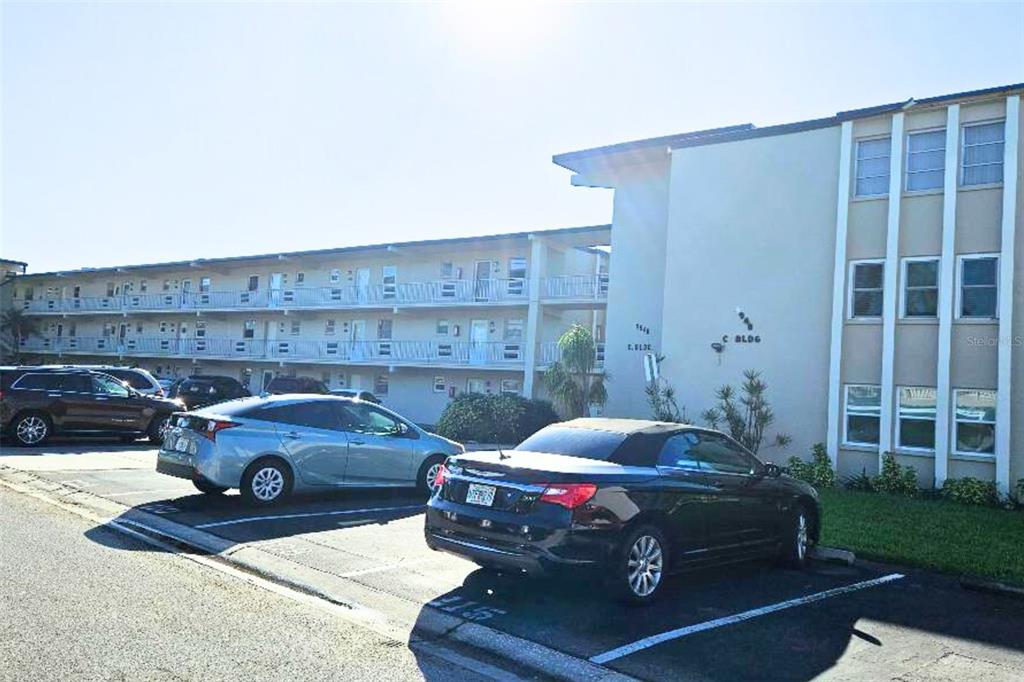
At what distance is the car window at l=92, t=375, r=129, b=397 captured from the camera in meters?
17.5

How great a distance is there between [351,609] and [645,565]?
2317 millimetres

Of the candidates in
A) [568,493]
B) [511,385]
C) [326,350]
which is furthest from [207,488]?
[326,350]

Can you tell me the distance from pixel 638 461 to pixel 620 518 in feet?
2.28

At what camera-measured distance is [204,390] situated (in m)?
30.0

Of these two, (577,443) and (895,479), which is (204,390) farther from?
(577,443)

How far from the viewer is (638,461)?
6.88 metres

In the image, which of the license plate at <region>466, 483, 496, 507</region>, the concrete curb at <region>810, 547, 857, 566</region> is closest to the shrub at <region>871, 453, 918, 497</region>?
the concrete curb at <region>810, 547, 857, 566</region>

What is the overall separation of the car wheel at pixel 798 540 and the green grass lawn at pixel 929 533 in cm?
89

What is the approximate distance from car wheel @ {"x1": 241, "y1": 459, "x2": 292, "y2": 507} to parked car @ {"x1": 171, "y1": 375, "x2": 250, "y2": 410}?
2065 cm

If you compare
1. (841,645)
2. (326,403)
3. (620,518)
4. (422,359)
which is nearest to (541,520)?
(620,518)

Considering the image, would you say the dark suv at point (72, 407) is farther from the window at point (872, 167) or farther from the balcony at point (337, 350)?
the window at point (872, 167)

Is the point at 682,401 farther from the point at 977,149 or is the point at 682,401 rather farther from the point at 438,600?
the point at 438,600

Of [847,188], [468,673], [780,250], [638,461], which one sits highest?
[847,188]

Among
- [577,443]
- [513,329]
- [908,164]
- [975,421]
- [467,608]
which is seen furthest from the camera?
[513,329]
